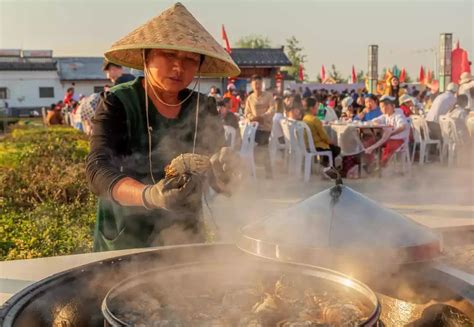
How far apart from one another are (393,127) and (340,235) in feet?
24.5

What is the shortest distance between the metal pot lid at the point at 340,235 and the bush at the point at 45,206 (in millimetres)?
2469

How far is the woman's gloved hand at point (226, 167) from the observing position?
169 centimetres

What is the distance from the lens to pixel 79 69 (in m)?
40.3

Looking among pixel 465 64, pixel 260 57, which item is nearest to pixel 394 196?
pixel 465 64

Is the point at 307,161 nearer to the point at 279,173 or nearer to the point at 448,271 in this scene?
the point at 279,173

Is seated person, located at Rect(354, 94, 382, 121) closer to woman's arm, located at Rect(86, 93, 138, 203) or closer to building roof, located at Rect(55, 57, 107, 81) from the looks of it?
woman's arm, located at Rect(86, 93, 138, 203)

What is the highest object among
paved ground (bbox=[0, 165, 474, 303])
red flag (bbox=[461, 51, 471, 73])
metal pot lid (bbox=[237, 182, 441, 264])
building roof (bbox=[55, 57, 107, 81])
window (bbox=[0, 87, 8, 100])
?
building roof (bbox=[55, 57, 107, 81])

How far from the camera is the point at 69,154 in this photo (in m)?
8.30

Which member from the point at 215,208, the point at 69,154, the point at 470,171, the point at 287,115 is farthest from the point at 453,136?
the point at 69,154

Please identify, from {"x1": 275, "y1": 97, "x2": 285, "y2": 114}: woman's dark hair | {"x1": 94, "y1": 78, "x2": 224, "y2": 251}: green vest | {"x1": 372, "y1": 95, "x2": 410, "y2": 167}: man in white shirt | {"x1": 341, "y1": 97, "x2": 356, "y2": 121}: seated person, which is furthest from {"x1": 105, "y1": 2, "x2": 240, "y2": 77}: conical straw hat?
{"x1": 341, "y1": 97, "x2": 356, "y2": 121}: seated person

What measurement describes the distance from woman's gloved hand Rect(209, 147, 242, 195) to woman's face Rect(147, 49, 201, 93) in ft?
1.33

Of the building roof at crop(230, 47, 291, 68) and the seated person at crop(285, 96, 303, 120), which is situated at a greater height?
the building roof at crop(230, 47, 291, 68)

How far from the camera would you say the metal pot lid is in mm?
1500

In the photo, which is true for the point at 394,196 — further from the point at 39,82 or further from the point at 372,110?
the point at 39,82
